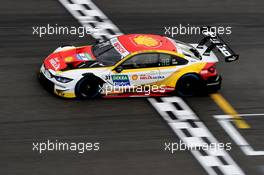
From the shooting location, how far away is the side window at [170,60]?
1802 centimetres

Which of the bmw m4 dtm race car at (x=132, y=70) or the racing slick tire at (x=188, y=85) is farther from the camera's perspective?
the racing slick tire at (x=188, y=85)

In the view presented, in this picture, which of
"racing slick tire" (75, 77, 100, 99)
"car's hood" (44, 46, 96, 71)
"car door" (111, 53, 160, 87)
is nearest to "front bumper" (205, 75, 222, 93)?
"car door" (111, 53, 160, 87)

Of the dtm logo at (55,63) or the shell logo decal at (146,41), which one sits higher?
the shell logo decal at (146,41)

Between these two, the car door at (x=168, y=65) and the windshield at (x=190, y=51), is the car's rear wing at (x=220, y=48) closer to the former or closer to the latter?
the windshield at (x=190, y=51)

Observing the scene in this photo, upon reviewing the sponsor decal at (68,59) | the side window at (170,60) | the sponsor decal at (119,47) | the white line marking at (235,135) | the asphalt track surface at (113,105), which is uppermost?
the sponsor decal at (119,47)

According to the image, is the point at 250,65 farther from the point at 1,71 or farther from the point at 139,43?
the point at 1,71

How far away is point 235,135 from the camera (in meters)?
16.8

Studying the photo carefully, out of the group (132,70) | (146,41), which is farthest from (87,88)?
(146,41)

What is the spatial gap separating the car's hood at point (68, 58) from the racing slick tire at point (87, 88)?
505 mm

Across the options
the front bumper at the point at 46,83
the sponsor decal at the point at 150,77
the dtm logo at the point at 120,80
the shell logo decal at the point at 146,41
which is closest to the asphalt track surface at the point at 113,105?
the front bumper at the point at 46,83

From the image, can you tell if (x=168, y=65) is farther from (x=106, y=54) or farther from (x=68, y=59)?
(x=68, y=59)

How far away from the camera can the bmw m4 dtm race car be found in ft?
58.1

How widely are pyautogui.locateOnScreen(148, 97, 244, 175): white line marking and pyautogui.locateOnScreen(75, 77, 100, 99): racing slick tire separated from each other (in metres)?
1.40

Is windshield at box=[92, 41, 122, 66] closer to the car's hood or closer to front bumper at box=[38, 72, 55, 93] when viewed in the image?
the car's hood
